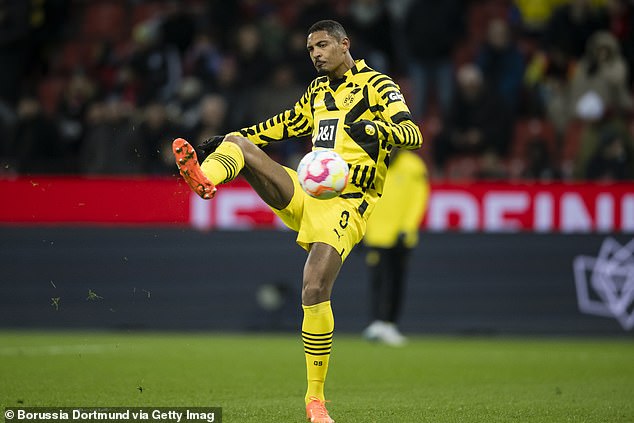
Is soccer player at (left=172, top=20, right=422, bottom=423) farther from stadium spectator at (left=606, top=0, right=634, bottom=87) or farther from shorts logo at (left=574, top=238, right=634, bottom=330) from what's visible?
stadium spectator at (left=606, top=0, right=634, bottom=87)

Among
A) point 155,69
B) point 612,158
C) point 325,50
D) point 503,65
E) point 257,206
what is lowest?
point 257,206

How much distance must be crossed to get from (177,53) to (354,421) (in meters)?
11.1

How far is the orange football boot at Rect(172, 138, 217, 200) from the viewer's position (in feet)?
22.5

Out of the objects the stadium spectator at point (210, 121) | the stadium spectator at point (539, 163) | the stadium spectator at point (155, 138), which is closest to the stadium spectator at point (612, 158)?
the stadium spectator at point (539, 163)

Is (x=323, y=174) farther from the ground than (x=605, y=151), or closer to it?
closer to it

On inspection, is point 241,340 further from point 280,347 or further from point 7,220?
point 7,220

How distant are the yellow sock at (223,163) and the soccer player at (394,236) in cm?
670

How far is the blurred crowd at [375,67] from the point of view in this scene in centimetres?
1566

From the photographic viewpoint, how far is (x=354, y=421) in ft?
23.5

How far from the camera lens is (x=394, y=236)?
14.1m

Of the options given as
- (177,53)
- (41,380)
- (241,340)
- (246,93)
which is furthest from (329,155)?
(177,53)

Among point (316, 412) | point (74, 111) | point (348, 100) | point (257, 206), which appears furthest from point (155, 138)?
point (316, 412)

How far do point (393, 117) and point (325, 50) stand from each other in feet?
2.25

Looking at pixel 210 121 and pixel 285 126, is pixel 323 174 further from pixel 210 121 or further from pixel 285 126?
pixel 210 121
